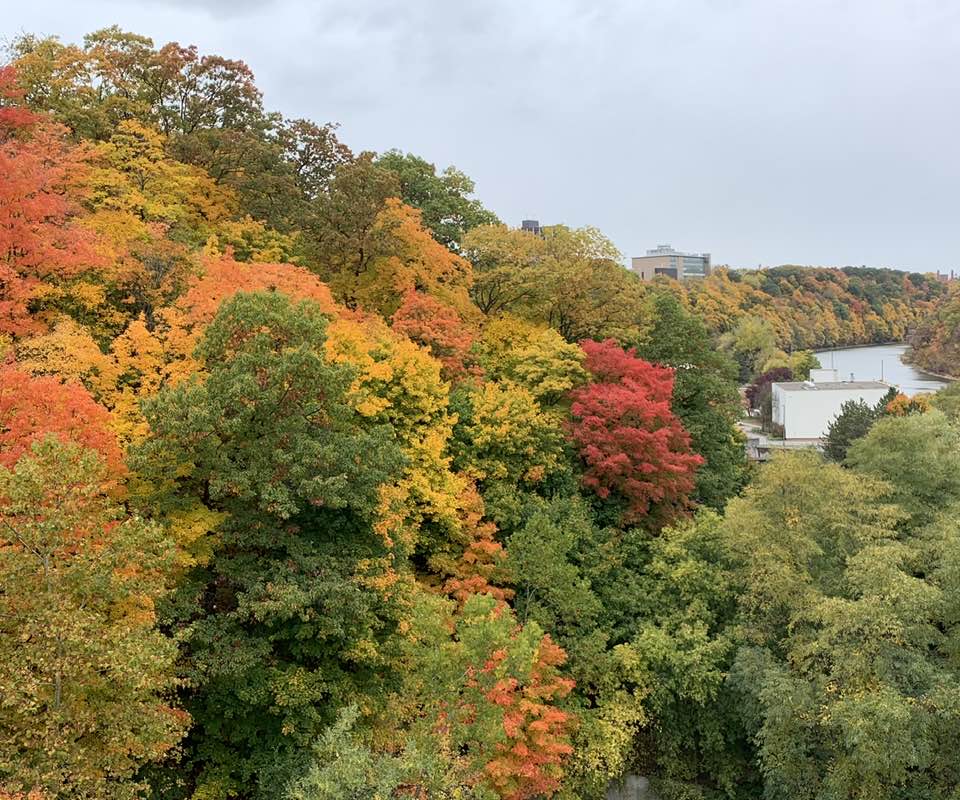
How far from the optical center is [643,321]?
32344mm

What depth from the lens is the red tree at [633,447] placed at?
78.1 ft

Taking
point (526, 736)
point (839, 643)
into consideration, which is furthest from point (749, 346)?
point (526, 736)

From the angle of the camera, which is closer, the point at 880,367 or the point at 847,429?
the point at 847,429

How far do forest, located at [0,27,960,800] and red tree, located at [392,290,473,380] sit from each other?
0.41ft

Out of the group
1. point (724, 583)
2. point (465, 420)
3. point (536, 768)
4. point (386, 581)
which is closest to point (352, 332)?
point (465, 420)

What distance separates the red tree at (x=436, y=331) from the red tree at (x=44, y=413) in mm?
12967

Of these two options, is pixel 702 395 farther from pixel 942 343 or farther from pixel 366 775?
pixel 942 343

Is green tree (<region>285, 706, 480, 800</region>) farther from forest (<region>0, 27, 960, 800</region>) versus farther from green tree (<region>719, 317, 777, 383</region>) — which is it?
green tree (<region>719, 317, 777, 383</region>)

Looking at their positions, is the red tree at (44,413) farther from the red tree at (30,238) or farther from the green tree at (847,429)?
the green tree at (847,429)

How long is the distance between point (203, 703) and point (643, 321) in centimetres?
2428

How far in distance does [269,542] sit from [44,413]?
4.46 meters

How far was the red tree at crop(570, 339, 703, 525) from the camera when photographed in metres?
23.8

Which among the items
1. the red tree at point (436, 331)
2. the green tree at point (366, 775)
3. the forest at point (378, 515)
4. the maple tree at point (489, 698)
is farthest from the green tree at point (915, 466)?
the green tree at point (366, 775)

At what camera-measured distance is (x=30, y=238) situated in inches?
685
